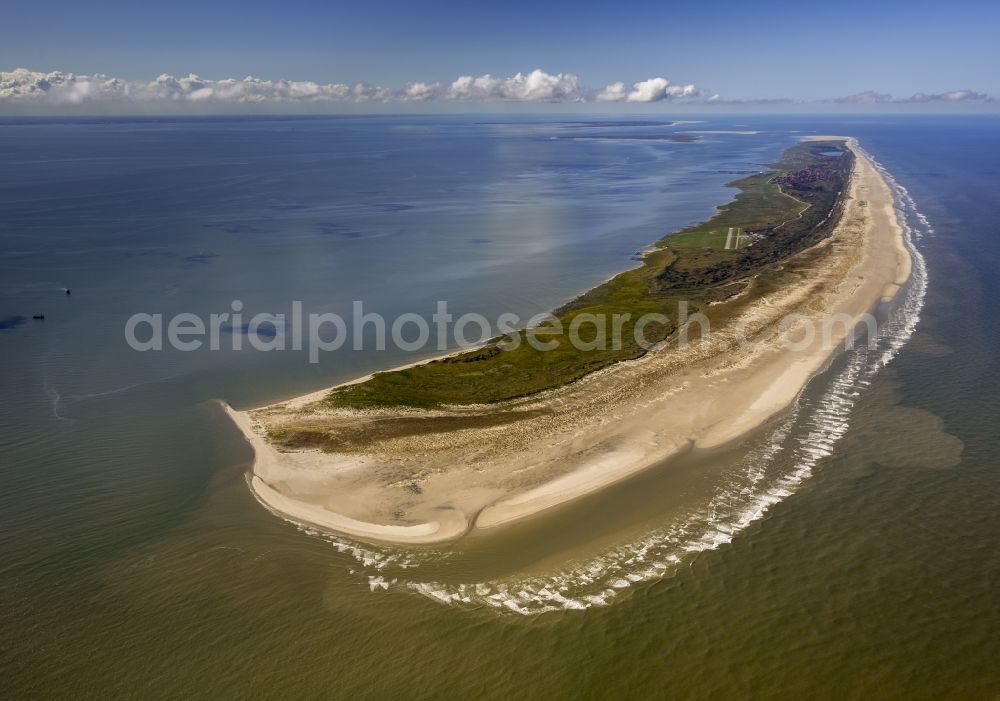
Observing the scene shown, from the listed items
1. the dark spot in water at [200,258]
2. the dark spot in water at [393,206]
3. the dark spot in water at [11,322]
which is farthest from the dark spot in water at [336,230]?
the dark spot in water at [11,322]

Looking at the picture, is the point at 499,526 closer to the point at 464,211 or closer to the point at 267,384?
the point at 267,384

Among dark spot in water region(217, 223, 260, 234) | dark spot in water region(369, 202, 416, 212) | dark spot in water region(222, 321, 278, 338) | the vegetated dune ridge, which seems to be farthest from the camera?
dark spot in water region(369, 202, 416, 212)

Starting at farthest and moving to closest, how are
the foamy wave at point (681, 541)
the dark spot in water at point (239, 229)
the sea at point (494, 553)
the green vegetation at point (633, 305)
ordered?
the dark spot in water at point (239, 229), the green vegetation at point (633, 305), the foamy wave at point (681, 541), the sea at point (494, 553)

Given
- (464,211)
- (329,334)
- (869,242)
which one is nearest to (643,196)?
(464,211)

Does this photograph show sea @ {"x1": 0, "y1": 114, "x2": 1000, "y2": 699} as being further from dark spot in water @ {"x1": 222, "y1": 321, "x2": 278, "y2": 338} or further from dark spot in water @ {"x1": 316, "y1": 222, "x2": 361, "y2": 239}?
dark spot in water @ {"x1": 316, "y1": 222, "x2": 361, "y2": 239}

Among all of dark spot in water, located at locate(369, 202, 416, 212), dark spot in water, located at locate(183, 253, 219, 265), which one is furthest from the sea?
dark spot in water, located at locate(369, 202, 416, 212)

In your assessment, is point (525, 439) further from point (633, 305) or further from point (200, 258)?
point (200, 258)

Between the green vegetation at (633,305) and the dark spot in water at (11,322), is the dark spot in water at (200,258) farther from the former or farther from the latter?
the green vegetation at (633,305)
